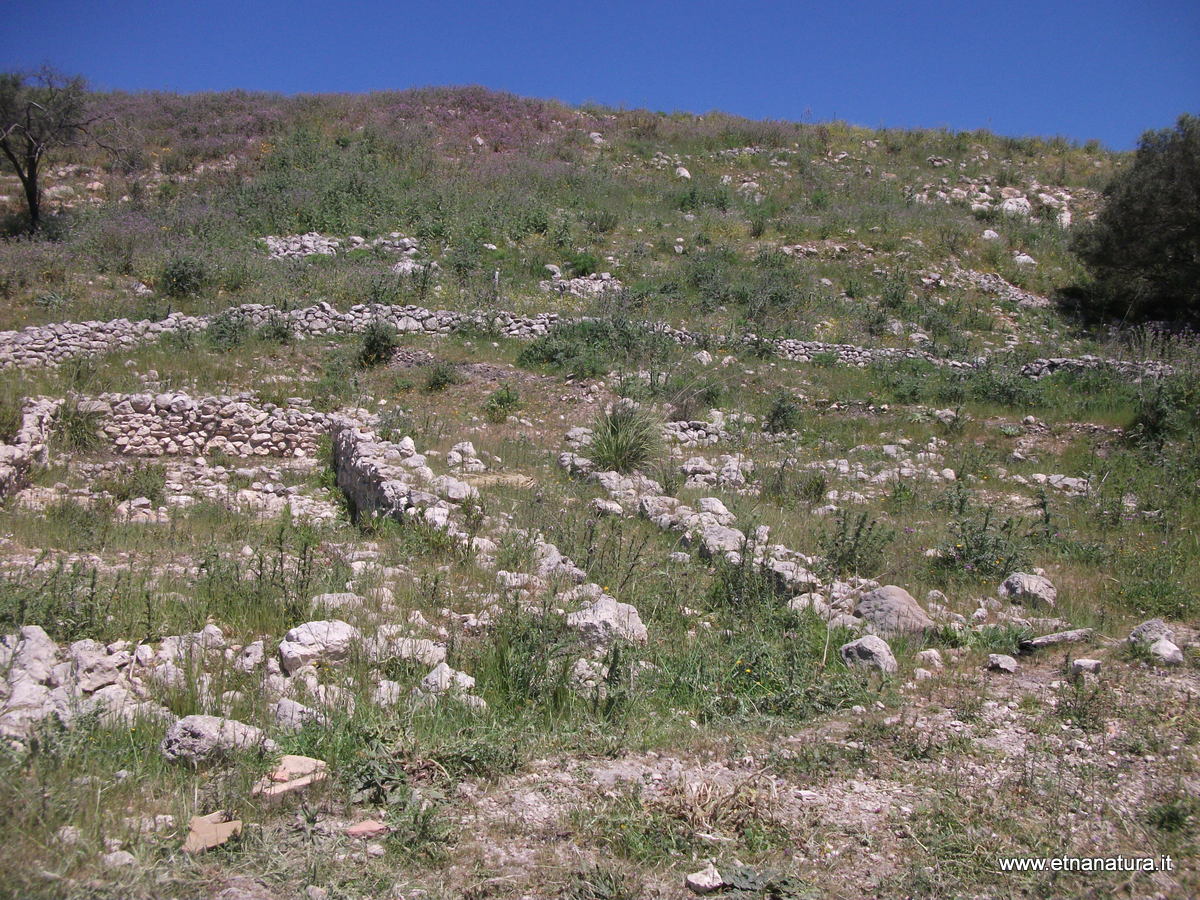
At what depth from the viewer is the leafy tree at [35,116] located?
54.2ft

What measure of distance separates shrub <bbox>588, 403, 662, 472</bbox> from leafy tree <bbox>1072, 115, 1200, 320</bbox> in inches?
513

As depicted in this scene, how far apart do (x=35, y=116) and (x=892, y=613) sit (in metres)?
21.0

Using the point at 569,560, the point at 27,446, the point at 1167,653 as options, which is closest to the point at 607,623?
the point at 569,560

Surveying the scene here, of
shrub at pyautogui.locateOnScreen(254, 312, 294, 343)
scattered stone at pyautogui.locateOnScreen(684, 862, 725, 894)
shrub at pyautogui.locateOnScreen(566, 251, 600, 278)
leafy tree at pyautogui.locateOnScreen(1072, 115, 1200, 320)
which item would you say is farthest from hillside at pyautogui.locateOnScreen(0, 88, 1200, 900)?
leafy tree at pyautogui.locateOnScreen(1072, 115, 1200, 320)

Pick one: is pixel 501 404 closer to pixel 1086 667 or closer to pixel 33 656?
pixel 33 656

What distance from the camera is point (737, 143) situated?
26594 mm

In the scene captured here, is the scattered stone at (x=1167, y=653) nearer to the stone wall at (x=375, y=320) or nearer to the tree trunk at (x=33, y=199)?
the stone wall at (x=375, y=320)

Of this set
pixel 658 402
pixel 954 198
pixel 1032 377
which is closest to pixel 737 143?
pixel 954 198

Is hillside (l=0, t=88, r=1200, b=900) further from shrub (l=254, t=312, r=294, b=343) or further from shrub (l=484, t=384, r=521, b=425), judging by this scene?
shrub (l=254, t=312, r=294, b=343)

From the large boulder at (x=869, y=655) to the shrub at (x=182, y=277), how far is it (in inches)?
540

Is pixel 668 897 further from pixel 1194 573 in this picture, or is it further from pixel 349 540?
pixel 1194 573

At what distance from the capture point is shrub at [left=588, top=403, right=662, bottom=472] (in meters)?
8.93

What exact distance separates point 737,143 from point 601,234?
10.5 meters

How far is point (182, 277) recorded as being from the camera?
13922 mm
